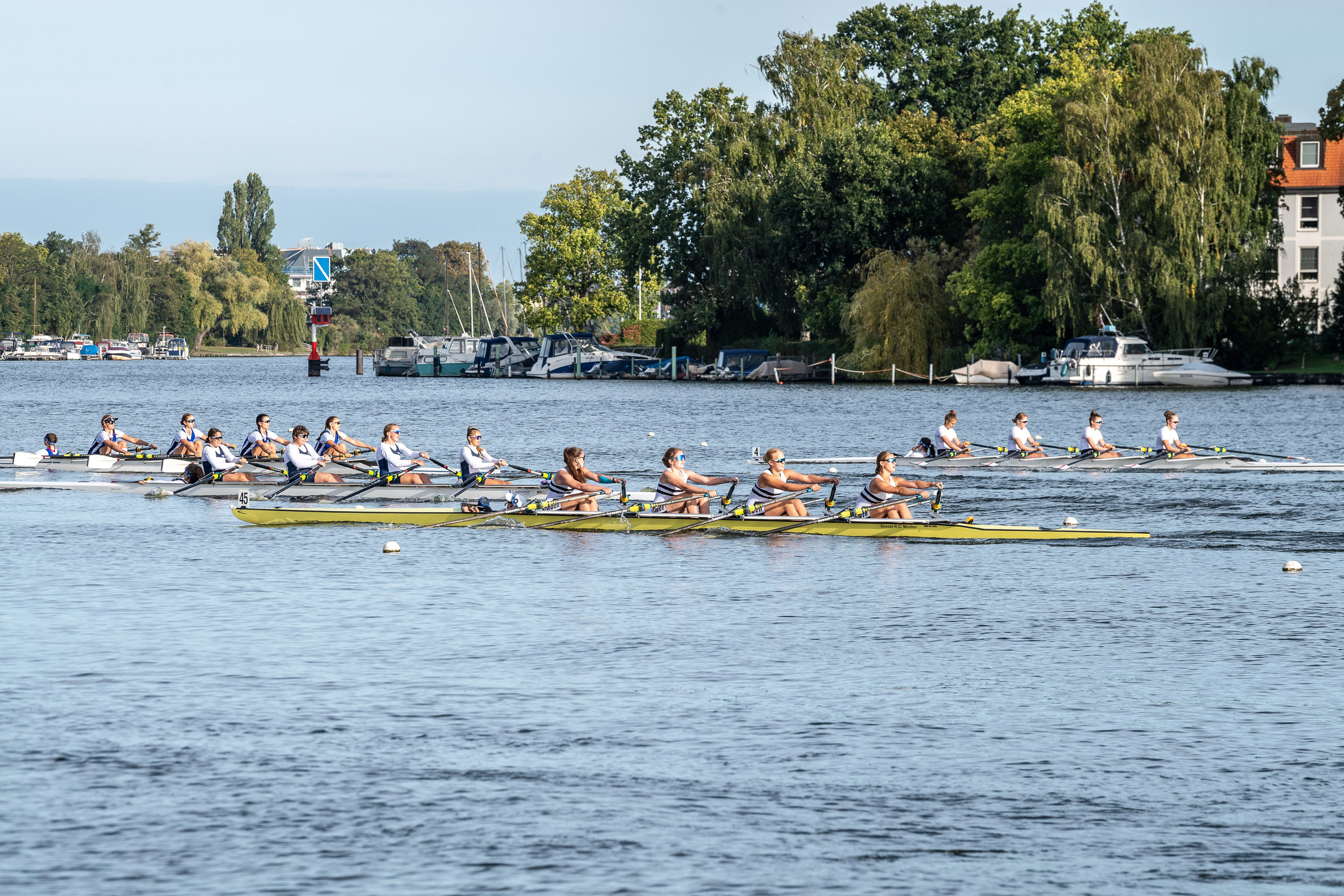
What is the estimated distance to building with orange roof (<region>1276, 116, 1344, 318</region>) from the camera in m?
94.8

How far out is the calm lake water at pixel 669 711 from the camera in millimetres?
10586

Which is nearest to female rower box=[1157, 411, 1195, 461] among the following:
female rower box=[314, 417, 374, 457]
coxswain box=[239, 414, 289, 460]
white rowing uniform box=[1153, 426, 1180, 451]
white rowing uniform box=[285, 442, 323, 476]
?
white rowing uniform box=[1153, 426, 1180, 451]

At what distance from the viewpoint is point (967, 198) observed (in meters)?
83.8

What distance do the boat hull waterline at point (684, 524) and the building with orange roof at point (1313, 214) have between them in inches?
3011

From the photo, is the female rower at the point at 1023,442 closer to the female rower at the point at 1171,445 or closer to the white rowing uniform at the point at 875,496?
the female rower at the point at 1171,445

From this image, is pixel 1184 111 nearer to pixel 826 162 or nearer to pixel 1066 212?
pixel 1066 212

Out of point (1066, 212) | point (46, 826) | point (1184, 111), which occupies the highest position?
point (1184, 111)

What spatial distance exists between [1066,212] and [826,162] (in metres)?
17.6

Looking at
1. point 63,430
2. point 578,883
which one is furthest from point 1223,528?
point 63,430

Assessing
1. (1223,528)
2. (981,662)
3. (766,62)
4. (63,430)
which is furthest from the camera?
A: (766,62)

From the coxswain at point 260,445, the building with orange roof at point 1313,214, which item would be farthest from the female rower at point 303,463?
the building with orange roof at point 1313,214

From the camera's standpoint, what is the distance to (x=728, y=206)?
300ft

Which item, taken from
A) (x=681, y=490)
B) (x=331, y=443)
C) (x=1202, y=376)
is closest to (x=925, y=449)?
(x=681, y=490)

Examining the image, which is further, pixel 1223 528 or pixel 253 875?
pixel 1223 528
